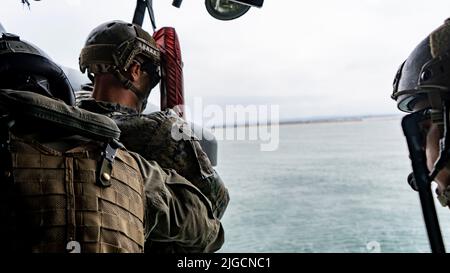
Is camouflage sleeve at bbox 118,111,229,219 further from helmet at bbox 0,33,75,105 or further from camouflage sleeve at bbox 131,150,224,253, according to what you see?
helmet at bbox 0,33,75,105

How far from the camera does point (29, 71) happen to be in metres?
1.29

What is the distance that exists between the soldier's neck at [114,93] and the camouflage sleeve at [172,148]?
0.18 m

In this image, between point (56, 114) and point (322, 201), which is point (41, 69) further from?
point (322, 201)

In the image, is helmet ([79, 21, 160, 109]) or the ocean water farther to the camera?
the ocean water

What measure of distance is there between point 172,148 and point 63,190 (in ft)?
2.06

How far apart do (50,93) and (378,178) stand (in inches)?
651

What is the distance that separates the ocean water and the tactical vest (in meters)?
4.97

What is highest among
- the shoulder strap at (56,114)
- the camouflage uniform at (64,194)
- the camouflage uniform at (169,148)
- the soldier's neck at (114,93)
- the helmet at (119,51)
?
the helmet at (119,51)

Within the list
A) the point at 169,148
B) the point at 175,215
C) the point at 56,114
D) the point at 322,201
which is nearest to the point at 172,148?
the point at 169,148

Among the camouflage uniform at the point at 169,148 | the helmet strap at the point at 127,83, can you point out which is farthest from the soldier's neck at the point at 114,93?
the camouflage uniform at the point at 169,148

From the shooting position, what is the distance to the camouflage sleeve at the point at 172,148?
1581mm

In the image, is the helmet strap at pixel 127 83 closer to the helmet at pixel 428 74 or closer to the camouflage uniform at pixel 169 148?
the camouflage uniform at pixel 169 148

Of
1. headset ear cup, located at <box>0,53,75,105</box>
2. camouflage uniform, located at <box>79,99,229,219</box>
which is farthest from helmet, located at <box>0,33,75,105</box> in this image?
camouflage uniform, located at <box>79,99,229,219</box>

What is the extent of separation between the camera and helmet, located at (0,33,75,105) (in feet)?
4.16
